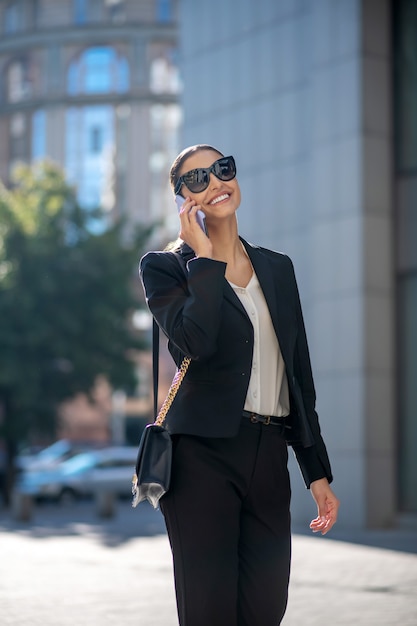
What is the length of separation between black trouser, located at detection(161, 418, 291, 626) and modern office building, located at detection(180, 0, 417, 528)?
13.3 metres

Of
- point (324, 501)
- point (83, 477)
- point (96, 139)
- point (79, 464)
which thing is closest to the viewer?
point (324, 501)

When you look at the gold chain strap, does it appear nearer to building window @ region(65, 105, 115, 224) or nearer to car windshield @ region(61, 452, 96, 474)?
car windshield @ region(61, 452, 96, 474)

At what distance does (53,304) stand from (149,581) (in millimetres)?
21906

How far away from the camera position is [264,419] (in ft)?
11.5

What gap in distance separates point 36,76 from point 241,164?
52.0 metres

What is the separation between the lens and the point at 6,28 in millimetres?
70250

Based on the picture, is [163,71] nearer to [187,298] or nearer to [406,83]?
[406,83]

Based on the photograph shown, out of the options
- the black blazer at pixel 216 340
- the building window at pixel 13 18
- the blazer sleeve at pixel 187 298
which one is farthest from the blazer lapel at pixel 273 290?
the building window at pixel 13 18

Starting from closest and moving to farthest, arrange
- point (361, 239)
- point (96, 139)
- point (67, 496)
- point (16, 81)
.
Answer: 1. point (361, 239)
2. point (67, 496)
3. point (96, 139)
4. point (16, 81)

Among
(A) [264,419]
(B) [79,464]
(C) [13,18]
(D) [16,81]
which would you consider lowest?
(B) [79,464]

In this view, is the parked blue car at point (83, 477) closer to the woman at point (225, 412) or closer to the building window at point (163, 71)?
the woman at point (225, 412)

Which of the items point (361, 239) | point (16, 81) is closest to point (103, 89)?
point (16, 81)

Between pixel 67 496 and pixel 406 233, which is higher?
pixel 406 233

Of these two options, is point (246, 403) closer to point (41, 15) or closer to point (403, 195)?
point (403, 195)
